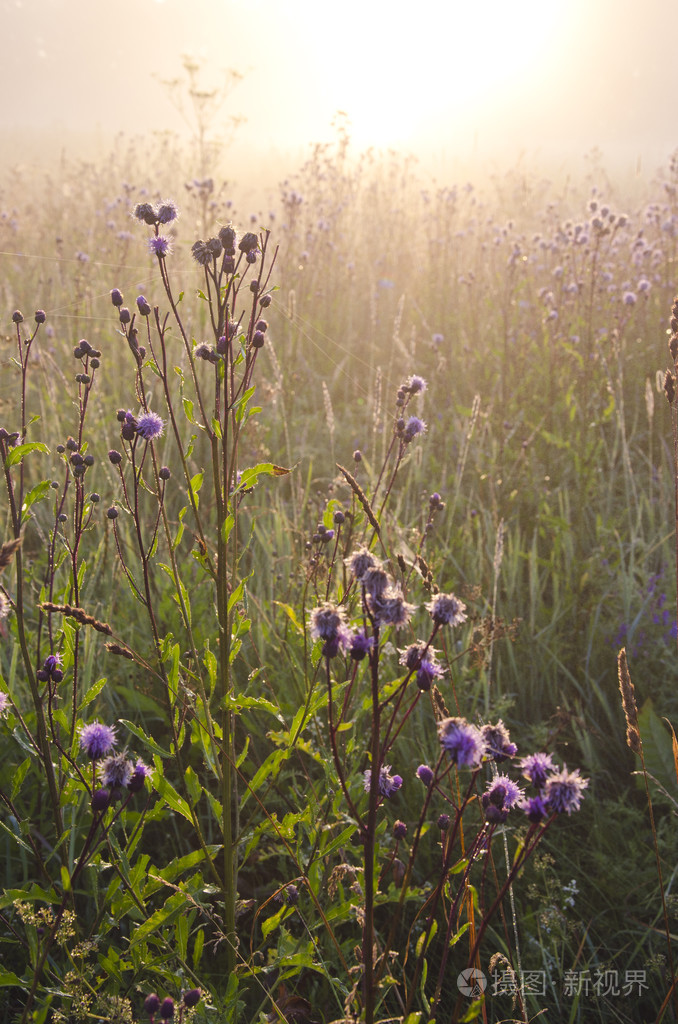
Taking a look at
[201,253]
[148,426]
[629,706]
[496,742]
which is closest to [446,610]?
[496,742]

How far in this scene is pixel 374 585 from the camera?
2.72ft

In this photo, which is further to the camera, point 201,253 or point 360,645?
point 201,253

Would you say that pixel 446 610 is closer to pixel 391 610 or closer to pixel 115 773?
pixel 391 610

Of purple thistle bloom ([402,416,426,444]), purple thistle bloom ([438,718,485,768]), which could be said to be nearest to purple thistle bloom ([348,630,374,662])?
purple thistle bloom ([438,718,485,768])

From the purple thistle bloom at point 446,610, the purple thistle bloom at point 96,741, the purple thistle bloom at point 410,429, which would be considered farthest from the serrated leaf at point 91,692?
the purple thistle bloom at point 410,429

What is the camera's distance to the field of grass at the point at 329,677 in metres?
1.11

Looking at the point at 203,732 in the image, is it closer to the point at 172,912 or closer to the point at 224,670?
the point at 224,670

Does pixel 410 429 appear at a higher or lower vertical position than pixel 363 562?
higher

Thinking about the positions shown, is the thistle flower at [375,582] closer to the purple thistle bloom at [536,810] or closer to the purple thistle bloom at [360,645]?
the purple thistle bloom at [360,645]

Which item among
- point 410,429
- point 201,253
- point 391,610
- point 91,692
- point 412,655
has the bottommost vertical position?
point 91,692

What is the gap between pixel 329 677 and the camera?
84cm

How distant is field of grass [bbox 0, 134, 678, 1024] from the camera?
111 centimetres

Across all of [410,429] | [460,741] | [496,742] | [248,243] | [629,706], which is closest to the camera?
[460,741]

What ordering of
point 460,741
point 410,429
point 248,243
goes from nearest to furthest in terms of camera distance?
1. point 460,741
2. point 248,243
3. point 410,429
